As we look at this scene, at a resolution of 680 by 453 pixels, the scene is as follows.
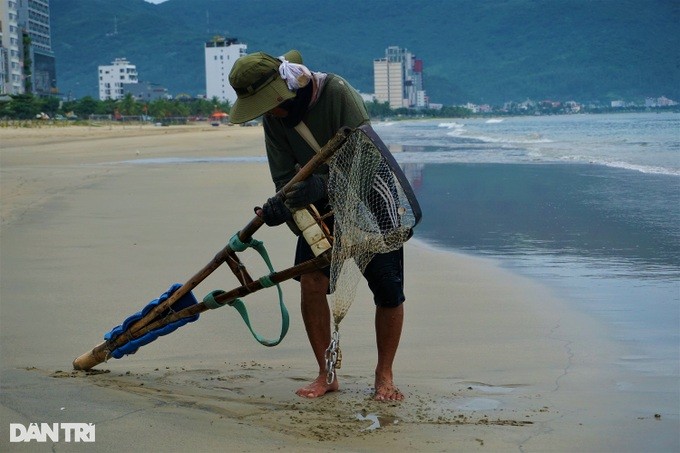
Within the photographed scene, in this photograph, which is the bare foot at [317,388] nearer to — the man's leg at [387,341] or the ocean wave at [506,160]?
the man's leg at [387,341]

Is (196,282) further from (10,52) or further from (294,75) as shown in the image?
(10,52)

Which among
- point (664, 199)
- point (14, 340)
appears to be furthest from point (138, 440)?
point (664, 199)

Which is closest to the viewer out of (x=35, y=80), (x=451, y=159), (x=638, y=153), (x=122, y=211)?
(x=122, y=211)

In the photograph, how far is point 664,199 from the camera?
1355cm

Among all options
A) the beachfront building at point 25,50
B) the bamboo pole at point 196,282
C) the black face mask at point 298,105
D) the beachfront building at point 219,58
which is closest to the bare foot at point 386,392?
the bamboo pole at point 196,282

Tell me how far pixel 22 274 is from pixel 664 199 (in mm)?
9088

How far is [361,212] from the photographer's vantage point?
409 cm

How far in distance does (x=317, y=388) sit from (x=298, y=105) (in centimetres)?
119

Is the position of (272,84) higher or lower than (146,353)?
higher

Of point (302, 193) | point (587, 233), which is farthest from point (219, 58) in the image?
point (302, 193)

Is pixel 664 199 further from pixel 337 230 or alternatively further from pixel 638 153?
pixel 638 153

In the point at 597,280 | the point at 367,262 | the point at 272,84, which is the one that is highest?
the point at 272,84

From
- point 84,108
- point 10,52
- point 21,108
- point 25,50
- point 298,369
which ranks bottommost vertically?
point 298,369

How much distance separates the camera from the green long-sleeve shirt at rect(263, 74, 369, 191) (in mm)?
4105
